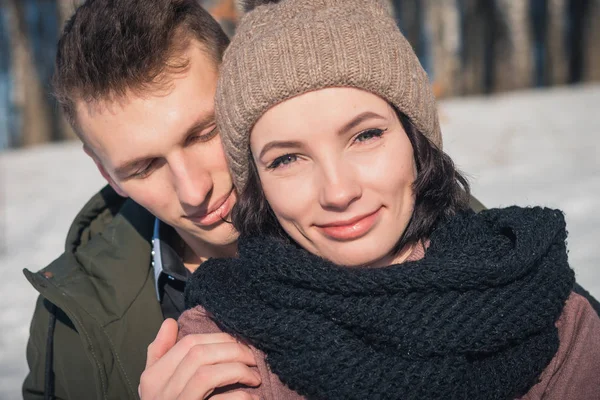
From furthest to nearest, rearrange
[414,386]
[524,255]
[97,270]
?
[97,270] → [524,255] → [414,386]

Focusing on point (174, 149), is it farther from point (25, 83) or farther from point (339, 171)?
point (25, 83)

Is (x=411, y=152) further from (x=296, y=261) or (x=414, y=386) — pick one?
(x=414, y=386)

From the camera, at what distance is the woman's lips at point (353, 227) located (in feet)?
5.69

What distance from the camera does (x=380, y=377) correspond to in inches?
66.4

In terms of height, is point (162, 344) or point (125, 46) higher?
point (125, 46)

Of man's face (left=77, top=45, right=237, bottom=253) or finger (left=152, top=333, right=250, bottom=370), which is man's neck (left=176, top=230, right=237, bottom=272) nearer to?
man's face (left=77, top=45, right=237, bottom=253)

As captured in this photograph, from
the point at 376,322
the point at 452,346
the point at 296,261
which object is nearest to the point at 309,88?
the point at 296,261

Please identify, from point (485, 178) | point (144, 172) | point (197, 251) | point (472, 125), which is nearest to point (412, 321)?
point (144, 172)

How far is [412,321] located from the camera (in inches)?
67.8

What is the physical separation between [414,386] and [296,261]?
47 cm

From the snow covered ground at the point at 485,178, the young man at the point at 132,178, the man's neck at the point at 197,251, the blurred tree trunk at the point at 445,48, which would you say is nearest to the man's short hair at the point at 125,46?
the young man at the point at 132,178

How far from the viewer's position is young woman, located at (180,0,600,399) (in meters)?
1.71

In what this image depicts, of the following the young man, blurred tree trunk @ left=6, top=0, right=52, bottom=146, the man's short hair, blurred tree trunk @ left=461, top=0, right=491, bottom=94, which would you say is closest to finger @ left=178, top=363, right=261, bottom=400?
the young man

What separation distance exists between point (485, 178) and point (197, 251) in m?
4.29
